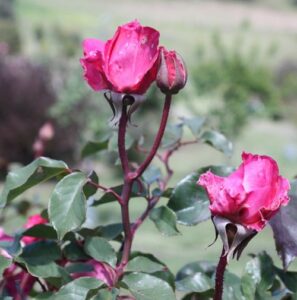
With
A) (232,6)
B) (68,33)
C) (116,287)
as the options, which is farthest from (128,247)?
(232,6)

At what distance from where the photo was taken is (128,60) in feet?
1.81

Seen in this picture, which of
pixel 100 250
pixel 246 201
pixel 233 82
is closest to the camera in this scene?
pixel 246 201

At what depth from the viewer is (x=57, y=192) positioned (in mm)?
558

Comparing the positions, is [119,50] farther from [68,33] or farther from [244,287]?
[68,33]

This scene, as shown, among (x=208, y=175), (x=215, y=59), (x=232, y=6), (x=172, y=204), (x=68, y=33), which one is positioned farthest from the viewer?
(x=232, y=6)

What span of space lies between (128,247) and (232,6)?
21867 mm

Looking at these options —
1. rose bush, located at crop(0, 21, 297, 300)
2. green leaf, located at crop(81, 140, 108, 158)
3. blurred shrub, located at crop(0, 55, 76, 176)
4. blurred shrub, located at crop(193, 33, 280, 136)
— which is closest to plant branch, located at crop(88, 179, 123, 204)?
rose bush, located at crop(0, 21, 297, 300)

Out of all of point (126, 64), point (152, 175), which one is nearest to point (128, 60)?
point (126, 64)

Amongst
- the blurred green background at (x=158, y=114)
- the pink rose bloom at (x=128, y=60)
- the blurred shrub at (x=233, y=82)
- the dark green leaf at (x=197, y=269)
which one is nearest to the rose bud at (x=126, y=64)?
the pink rose bloom at (x=128, y=60)

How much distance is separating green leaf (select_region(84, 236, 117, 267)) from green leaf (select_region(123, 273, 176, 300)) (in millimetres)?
36

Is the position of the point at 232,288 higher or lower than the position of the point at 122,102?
lower

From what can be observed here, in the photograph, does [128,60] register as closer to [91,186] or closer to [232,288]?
[91,186]

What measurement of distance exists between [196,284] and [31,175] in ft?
0.50

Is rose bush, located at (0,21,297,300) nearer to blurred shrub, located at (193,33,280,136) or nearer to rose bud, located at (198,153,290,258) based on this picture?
rose bud, located at (198,153,290,258)
